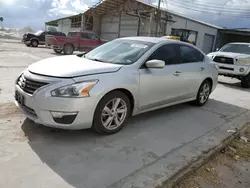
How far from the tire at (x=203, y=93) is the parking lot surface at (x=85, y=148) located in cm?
71

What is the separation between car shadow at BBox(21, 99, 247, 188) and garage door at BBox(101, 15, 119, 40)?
87.7 feet

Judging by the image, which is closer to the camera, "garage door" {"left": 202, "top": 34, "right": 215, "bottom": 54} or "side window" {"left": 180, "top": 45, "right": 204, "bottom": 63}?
"side window" {"left": 180, "top": 45, "right": 204, "bottom": 63}

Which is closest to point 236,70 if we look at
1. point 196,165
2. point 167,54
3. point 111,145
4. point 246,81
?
point 246,81

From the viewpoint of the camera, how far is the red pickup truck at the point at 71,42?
16.2 m

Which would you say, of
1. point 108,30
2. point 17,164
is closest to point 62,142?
point 17,164

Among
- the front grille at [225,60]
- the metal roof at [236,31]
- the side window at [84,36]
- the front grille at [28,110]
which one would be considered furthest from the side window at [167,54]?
the metal roof at [236,31]

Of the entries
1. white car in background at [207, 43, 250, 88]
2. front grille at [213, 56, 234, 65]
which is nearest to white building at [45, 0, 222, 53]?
front grille at [213, 56, 234, 65]

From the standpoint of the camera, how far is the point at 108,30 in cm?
3162

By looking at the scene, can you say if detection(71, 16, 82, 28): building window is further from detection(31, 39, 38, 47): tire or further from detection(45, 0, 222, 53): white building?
detection(31, 39, 38, 47): tire

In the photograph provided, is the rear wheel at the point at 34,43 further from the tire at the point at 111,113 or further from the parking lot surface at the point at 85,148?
the tire at the point at 111,113

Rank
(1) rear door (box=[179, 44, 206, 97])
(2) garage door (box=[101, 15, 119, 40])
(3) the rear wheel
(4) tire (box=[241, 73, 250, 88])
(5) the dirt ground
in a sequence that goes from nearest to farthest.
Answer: (5) the dirt ground < (1) rear door (box=[179, 44, 206, 97]) < (4) tire (box=[241, 73, 250, 88]) < (3) the rear wheel < (2) garage door (box=[101, 15, 119, 40])

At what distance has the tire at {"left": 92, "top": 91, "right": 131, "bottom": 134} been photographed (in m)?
3.54

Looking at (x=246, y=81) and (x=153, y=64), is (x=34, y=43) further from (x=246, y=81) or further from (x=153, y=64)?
(x=153, y=64)

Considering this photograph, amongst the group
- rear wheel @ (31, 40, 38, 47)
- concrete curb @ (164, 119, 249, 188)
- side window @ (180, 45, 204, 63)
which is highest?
side window @ (180, 45, 204, 63)
